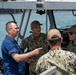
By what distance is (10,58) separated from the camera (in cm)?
441

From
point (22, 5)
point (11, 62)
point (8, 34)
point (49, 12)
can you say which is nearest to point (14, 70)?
point (11, 62)

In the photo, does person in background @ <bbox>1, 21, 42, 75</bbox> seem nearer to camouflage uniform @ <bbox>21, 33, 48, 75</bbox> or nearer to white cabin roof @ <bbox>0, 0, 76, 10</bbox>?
white cabin roof @ <bbox>0, 0, 76, 10</bbox>

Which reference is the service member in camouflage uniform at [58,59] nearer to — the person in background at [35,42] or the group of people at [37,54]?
the group of people at [37,54]

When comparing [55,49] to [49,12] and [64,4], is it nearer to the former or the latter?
[64,4]

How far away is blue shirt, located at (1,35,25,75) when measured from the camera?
433 centimetres

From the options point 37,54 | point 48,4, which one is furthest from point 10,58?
point 48,4

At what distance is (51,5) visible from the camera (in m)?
4.34

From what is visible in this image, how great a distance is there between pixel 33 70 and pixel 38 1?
1094mm

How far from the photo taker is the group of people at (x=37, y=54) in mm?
3785

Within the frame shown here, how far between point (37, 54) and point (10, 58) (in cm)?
32

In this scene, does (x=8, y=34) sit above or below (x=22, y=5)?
below

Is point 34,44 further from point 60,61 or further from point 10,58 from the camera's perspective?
point 60,61

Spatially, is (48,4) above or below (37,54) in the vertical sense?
above

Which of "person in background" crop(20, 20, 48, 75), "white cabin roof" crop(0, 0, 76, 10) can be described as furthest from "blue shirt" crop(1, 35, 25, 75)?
"person in background" crop(20, 20, 48, 75)
